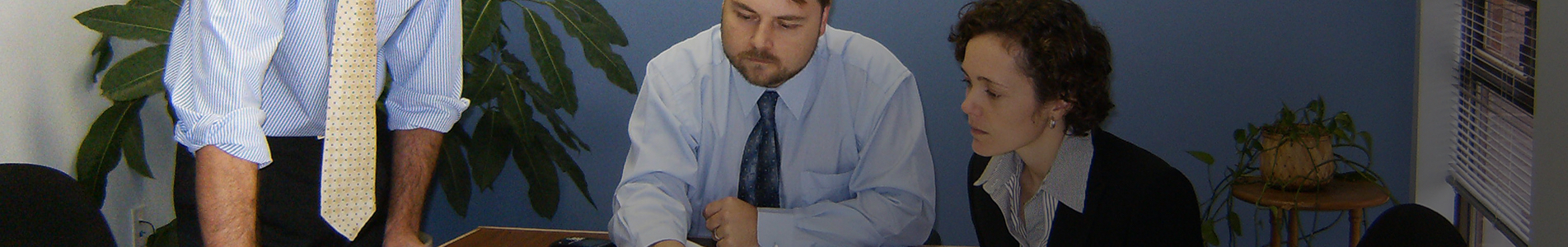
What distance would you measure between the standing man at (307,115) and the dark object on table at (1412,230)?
138 cm

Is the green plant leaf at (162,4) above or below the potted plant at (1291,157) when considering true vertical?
above

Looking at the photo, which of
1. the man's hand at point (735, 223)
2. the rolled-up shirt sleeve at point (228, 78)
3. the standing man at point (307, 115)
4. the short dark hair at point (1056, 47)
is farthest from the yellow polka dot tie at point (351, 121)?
the short dark hair at point (1056, 47)

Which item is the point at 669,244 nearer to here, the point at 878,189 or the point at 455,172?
the point at 878,189

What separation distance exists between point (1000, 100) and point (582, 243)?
33.4 inches

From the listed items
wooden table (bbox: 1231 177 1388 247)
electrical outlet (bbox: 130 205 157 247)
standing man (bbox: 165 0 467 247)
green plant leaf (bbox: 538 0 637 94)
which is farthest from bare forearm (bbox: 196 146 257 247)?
wooden table (bbox: 1231 177 1388 247)

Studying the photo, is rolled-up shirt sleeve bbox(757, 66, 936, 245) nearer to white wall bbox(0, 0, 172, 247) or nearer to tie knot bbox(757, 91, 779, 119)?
tie knot bbox(757, 91, 779, 119)

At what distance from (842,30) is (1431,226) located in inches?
40.5

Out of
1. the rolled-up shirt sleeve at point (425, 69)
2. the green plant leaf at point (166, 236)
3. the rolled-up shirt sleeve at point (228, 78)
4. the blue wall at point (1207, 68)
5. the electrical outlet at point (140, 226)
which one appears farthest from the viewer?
the electrical outlet at point (140, 226)

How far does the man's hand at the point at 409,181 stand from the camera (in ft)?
5.96

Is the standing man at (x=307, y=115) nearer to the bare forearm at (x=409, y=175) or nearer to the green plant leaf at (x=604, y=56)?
the bare forearm at (x=409, y=175)

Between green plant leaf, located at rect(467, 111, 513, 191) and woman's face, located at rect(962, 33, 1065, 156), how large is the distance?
1.00 metres

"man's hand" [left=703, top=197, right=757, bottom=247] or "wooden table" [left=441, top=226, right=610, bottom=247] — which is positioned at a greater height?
"man's hand" [left=703, top=197, right=757, bottom=247]

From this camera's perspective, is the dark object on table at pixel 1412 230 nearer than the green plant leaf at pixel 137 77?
Yes

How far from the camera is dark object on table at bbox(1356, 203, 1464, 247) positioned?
4.17 feet
